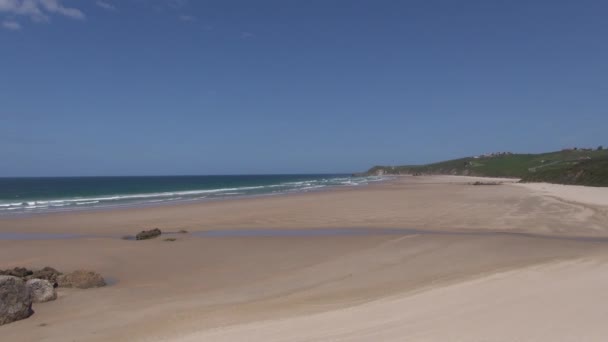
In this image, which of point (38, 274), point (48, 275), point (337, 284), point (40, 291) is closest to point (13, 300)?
point (40, 291)

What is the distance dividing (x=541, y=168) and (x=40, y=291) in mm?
90179

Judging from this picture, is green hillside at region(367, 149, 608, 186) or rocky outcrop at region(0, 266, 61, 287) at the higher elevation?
green hillside at region(367, 149, 608, 186)

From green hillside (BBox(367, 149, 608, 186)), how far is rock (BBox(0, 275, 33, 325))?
46283 millimetres

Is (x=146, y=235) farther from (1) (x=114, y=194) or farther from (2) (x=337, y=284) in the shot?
(1) (x=114, y=194)

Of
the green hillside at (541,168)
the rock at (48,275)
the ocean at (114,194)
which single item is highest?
the green hillside at (541,168)

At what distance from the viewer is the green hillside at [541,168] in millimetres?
46756

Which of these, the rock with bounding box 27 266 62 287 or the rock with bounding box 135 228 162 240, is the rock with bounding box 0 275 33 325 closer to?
the rock with bounding box 27 266 62 287

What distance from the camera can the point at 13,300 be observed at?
25.3ft

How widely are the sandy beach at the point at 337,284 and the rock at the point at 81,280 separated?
0.29m

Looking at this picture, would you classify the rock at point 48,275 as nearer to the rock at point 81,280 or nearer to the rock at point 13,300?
the rock at point 81,280

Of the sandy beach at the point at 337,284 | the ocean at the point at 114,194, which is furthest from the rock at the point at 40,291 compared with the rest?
the ocean at the point at 114,194

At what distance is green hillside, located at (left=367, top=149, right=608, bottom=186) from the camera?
46756 mm

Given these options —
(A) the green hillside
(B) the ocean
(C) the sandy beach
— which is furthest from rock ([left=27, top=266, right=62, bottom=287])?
(A) the green hillside

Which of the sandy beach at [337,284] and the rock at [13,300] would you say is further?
the rock at [13,300]
